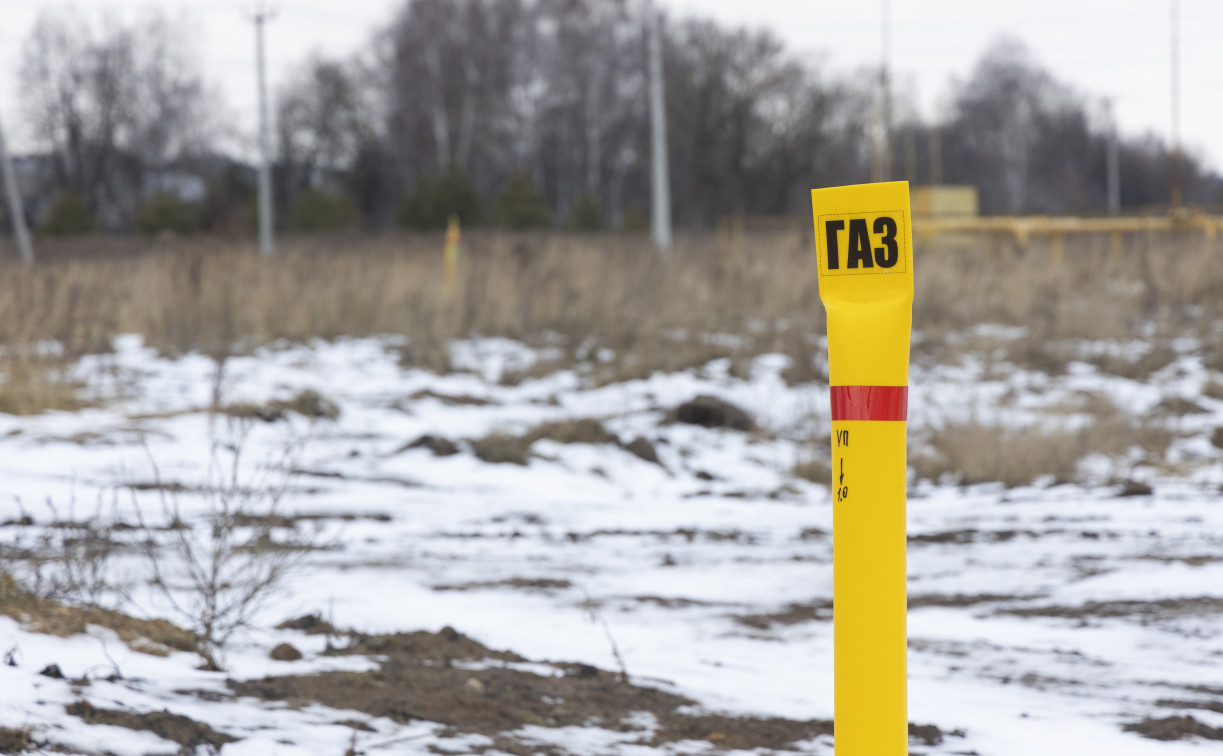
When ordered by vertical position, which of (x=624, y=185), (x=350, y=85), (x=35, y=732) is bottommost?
(x=35, y=732)

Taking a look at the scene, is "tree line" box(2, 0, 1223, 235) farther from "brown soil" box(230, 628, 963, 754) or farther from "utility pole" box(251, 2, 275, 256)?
"brown soil" box(230, 628, 963, 754)

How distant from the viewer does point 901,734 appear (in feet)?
5.55

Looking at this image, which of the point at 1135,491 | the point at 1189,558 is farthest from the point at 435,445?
the point at 1189,558

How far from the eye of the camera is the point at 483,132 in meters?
45.0

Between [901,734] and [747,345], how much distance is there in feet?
28.5

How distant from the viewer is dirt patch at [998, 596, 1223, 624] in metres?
3.70

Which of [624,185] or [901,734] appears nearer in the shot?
[901,734]

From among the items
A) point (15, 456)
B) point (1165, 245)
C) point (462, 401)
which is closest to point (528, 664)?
point (15, 456)

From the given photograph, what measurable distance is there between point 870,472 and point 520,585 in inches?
109

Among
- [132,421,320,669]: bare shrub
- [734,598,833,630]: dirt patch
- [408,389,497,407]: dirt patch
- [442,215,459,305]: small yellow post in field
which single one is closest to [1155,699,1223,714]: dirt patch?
[734,598,833,630]: dirt patch

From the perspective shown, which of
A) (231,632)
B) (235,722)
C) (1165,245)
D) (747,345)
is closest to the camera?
(235,722)

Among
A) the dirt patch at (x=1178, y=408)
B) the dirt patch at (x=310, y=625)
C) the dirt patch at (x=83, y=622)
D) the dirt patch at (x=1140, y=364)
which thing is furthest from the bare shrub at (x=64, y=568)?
the dirt patch at (x=1140, y=364)

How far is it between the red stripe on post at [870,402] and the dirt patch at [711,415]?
19.8ft

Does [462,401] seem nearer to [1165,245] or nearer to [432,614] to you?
[432,614]
